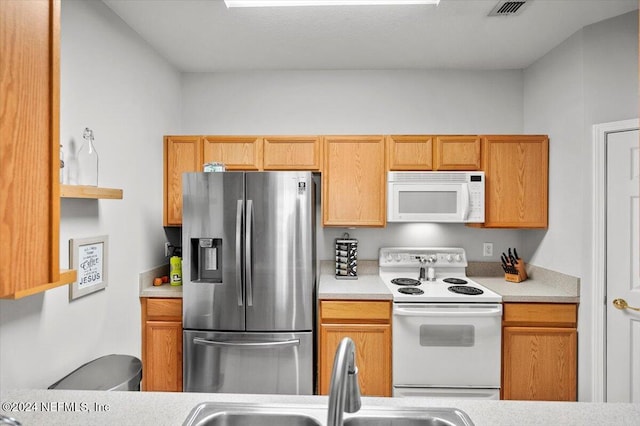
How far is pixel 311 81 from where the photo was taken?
10.5ft

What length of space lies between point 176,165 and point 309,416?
7.83 feet

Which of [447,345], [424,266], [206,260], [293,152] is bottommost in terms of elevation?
[447,345]

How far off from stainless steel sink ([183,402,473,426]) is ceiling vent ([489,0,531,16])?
7.12 feet

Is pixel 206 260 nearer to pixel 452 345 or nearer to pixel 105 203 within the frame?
pixel 105 203

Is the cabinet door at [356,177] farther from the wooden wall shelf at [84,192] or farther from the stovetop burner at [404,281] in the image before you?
the wooden wall shelf at [84,192]

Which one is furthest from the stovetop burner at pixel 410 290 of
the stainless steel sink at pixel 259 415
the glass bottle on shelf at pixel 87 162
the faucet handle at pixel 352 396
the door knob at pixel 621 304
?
the glass bottle on shelf at pixel 87 162

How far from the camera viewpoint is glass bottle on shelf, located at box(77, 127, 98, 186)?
1892 millimetres

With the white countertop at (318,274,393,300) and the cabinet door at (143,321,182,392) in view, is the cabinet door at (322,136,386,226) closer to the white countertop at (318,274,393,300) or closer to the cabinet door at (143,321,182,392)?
the white countertop at (318,274,393,300)

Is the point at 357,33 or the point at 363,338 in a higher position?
the point at 357,33

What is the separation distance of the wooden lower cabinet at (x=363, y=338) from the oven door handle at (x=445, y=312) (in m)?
0.14

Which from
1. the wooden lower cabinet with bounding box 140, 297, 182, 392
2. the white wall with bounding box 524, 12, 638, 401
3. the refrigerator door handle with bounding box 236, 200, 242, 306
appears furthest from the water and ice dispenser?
the white wall with bounding box 524, 12, 638, 401

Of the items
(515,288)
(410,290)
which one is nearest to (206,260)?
(410,290)

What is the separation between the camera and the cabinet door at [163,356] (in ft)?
8.45

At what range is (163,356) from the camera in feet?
8.50
